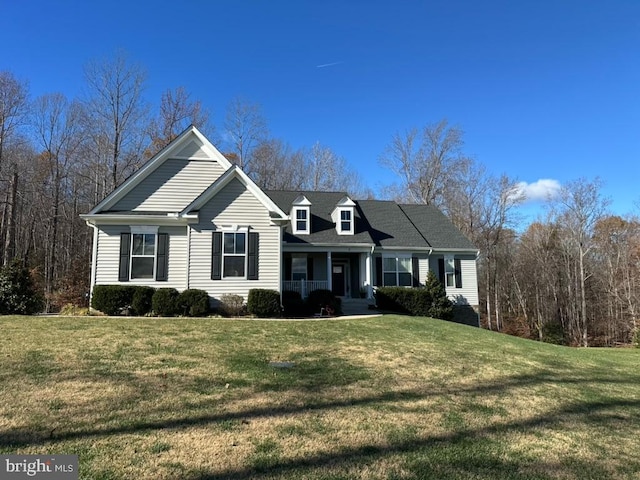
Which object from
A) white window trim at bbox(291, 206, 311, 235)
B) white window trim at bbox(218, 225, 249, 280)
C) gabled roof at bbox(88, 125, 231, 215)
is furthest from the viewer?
white window trim at bbox(291, 206, 311, 235)

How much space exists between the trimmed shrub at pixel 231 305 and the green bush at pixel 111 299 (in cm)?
321

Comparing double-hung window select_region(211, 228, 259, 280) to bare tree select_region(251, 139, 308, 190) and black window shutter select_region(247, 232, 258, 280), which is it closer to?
black window shutter select_region(247, 232, 258, 280)

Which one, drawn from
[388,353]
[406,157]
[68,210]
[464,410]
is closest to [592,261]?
[406,157]

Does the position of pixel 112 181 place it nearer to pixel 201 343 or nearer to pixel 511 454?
pixel 201 343

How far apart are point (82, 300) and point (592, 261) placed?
39.6m

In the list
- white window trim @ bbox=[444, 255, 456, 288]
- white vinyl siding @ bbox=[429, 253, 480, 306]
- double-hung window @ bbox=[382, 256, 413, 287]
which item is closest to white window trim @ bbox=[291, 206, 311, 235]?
double-hung window @ bbox=[382, 256, 413, 287]

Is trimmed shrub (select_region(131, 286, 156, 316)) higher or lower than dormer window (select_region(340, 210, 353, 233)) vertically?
lower

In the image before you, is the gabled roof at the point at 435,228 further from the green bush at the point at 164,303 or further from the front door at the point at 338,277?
the green bush at the point at 164,303

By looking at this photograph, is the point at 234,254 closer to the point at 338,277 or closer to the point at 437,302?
the point at 338,277

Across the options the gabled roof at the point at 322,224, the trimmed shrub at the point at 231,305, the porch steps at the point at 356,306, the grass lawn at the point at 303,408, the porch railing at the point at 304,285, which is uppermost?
the gabled roof at the point at 322,224

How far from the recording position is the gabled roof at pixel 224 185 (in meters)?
15.4

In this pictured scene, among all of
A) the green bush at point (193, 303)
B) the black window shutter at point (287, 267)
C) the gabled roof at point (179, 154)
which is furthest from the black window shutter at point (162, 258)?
the black window shutter at point (287, 267)

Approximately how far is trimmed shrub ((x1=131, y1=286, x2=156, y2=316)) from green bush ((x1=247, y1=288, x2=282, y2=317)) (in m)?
3.52

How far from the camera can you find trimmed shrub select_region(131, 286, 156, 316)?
1457 centimetres
